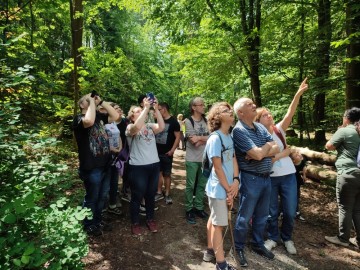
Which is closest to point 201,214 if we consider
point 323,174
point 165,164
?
point 165,164

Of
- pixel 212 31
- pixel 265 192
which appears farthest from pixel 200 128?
pixel 212 31

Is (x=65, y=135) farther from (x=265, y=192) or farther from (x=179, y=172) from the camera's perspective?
(x=265, y=192)

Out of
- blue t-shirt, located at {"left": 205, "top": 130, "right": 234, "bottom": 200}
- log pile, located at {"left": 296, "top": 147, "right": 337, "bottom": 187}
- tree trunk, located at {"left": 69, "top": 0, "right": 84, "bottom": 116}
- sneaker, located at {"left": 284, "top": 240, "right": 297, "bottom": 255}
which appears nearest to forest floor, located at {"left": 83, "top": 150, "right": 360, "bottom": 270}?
sneaker, located at {"left": 284, "top": 240, "right": 297, "bottom": 255}

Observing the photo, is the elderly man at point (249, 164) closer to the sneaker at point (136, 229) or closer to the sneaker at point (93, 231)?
the sneaker at point (136, 229)

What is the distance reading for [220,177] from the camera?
3322 mm

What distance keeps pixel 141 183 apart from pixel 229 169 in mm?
1437

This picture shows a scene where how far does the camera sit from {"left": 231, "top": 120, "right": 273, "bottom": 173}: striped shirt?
11.6 feet

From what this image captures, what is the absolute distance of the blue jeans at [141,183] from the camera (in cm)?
416

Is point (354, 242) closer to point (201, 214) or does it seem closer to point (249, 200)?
point (249, 200)

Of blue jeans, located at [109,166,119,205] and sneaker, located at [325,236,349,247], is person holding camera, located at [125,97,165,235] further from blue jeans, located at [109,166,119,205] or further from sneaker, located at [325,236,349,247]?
sneaker, located at [325,236,349,247]

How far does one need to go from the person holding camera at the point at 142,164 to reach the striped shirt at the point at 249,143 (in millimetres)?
1323

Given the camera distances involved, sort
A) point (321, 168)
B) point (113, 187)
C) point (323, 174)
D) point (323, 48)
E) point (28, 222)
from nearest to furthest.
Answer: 1. point (28, 222)
2. point (113, 187)
3. point (323, 48)
4. point (323, 174)
5. point (321, 168)

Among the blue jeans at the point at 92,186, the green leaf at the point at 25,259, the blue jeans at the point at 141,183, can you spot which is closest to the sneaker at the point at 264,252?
the blue jeans at the point at 141,183

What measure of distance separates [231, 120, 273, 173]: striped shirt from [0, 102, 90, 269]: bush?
2.10 m
